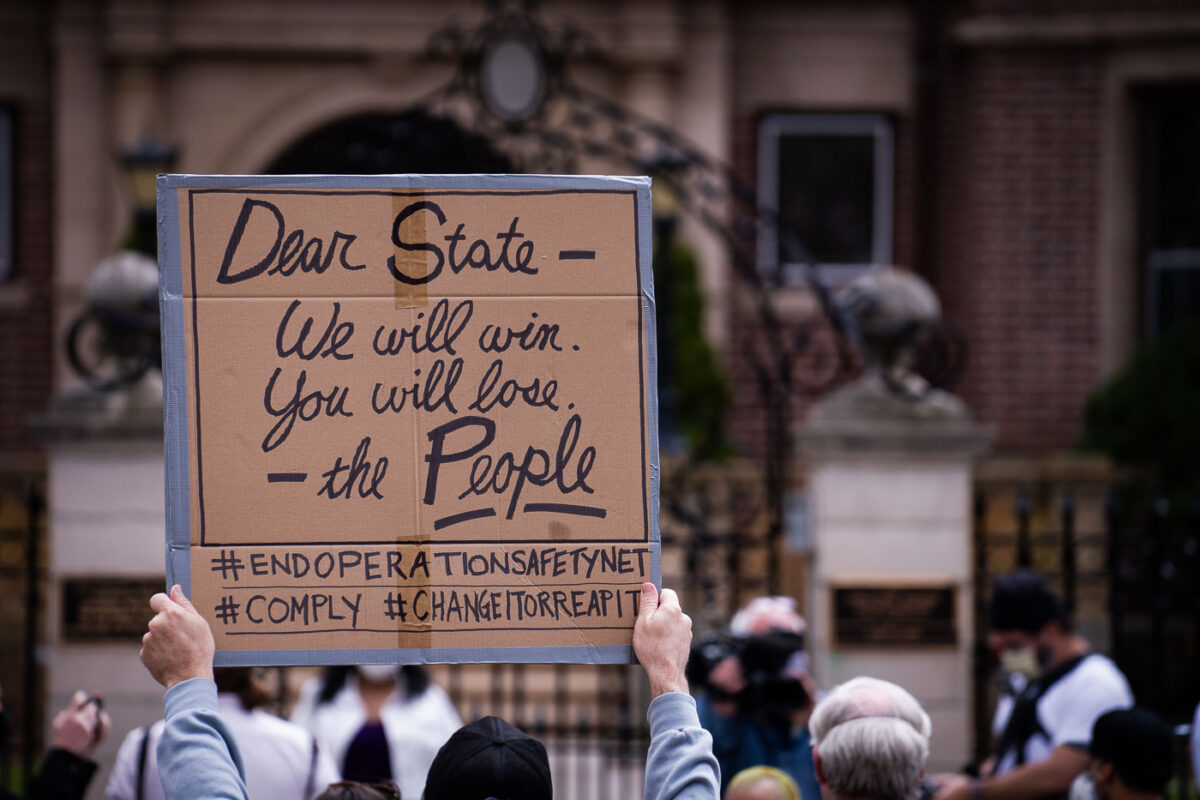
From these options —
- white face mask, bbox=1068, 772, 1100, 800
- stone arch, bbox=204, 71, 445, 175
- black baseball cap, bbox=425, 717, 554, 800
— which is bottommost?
white face mask, bbox=1068, 772, 1100, 800

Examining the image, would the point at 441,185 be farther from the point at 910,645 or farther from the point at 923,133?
the point at 923,133

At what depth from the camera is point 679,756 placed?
238 cm

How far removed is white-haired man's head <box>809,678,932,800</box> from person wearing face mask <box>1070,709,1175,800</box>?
0.75 m

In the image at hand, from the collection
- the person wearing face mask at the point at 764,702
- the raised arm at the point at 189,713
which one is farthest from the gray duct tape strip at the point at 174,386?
the person wearing face mask at the point at 764,702

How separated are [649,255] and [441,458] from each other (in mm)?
582

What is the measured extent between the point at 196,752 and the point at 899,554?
16.8 ft

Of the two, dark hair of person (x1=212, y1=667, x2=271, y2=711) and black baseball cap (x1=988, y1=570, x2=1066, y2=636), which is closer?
dark hair of person (x1=212, y1=667, x2=271, y2=711)

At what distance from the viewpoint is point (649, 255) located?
2.81 meters

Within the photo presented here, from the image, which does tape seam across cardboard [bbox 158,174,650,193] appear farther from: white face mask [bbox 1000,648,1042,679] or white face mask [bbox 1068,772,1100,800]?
white face mask [bbox 1000,648,1042,679]

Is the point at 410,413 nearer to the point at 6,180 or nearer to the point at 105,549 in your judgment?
the point at 105,549

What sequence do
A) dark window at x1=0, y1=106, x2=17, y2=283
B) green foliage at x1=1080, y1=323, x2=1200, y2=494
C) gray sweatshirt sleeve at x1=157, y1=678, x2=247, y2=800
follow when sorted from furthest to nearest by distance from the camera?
dark window at x1=0, y1=106, x2=17, y2=283 → green foliage at x1=1080, y1=323, x2=1200, y2=494 → gray sweatshirt sleeve at x1=157, y1=678, x2=247, y2=800

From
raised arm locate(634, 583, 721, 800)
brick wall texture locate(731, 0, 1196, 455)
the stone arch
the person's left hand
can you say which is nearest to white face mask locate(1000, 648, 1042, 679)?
raised arm locate(634, 583, 721, 800)

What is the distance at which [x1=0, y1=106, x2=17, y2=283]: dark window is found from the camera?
12688 millimetres

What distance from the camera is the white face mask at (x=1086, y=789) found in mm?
3656
